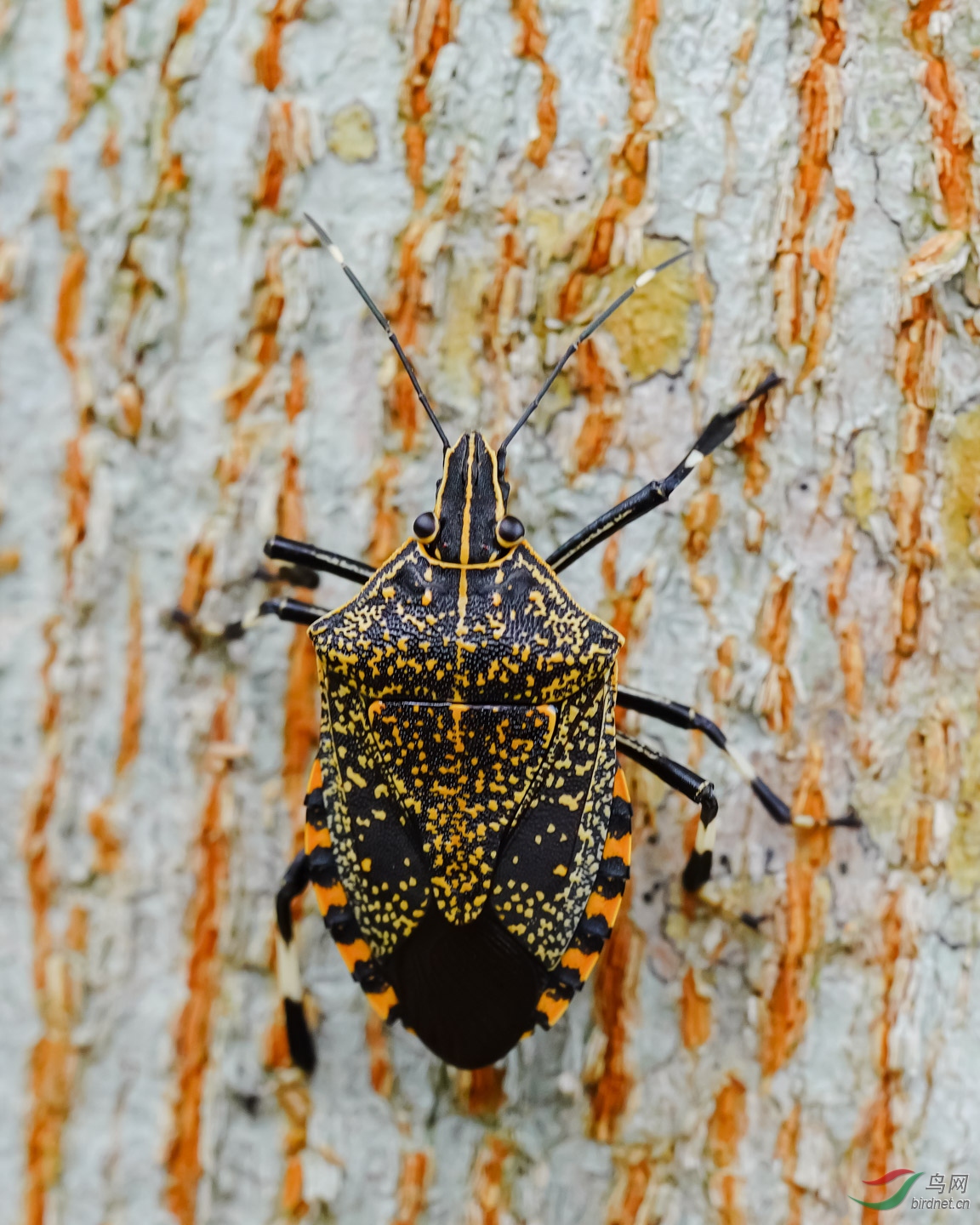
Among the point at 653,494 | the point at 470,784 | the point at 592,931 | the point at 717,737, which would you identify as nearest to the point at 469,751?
the point at 470,784

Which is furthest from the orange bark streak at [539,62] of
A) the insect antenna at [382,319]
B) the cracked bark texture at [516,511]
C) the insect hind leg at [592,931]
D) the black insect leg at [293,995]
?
the black insect leg at [293,995]

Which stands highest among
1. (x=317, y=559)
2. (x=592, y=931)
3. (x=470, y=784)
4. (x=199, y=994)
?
(x=317, y=559)

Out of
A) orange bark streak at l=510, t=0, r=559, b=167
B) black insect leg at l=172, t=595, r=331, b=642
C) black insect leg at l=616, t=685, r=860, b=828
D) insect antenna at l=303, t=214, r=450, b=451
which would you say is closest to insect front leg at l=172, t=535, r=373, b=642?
black insect leg at l=172, t=595, r=331, b=642

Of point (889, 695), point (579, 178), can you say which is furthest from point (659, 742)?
point (579, 178)

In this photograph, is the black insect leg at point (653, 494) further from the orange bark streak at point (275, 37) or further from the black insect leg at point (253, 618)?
the orange bark streak at point (275, 37)

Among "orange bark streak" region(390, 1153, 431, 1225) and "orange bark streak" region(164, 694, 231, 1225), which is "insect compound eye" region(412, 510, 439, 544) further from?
"orange bark streak" region(390, 1153, 431, 1225)

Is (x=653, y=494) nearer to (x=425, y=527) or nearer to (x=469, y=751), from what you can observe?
(x=425, y=527)
